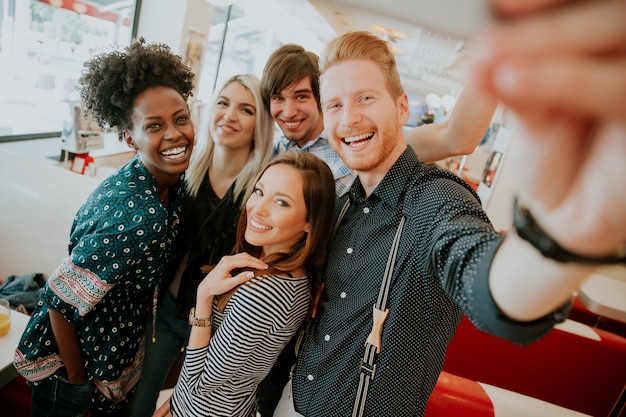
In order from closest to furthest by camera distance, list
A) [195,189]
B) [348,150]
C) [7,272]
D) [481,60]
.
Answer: [481,60] < [348,150] < [195,189] < [7,272]

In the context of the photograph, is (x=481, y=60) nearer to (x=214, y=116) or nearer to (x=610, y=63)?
(x=610, y=63)

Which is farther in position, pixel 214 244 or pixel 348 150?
pixel 214 244

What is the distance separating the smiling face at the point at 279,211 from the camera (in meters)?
1.24

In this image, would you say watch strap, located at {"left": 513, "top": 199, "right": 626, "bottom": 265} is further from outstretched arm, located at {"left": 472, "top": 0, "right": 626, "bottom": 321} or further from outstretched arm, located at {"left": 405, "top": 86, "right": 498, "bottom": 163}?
outstretched arm, located at {"left": 405, "top": 86, "right": 498, "bottom": 163}

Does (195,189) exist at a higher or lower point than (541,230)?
lower

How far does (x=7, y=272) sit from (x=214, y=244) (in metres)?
1.72

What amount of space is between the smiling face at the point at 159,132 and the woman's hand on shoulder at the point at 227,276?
17.7 inches

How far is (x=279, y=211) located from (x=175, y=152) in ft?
1.59

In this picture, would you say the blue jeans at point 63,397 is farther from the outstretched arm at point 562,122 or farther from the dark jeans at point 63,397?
the outstretched arm at point 562,122

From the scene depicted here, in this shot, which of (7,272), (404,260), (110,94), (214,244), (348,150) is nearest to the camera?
(404,260)

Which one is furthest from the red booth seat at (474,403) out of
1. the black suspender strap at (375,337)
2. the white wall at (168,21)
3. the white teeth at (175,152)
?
the white wall at (168,21)

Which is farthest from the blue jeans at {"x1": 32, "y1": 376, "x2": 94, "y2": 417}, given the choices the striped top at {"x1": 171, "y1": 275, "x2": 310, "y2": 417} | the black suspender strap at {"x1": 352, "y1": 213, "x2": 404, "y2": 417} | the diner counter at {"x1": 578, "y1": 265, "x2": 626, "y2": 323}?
the diner counter at {"x1": 578, "y1": 265, "x2": 626, "y2": 323}

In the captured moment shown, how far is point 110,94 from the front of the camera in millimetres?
1404

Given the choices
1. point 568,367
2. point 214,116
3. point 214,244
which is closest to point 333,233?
point 214,244
